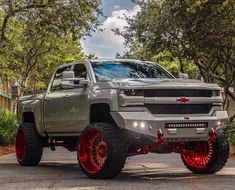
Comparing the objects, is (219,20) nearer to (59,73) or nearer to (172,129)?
(59,73)

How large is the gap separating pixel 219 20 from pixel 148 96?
1728cm

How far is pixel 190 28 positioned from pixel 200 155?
1602 cm

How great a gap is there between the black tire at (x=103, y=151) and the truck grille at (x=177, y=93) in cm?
80

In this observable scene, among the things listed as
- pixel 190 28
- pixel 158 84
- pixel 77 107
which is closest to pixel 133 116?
pixel 158 84

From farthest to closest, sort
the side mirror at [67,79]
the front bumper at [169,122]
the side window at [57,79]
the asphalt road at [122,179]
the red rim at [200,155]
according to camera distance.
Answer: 1. the side window at [57,79]
2. the red rim at [200,155]
3. the side mirror at [67,79]
4. the front bumper at [169,122]
5. the asphalt road at [122,179]

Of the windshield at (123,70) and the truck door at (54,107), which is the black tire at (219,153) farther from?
the truck door at (54,107)

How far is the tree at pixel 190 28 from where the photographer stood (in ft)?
80.2

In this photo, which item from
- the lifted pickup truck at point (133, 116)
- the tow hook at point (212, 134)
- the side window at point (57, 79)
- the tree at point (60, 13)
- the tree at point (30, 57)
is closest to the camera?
the lifted pickup truck at point (133, 116)

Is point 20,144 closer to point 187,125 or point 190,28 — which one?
point 187,125

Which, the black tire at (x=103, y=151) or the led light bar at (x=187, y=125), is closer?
the black tire at (x=103, y=151)

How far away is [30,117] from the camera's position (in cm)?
1337

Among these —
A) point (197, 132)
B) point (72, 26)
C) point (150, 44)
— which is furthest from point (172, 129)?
point (150, 44)

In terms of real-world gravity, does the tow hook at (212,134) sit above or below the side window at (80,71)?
below

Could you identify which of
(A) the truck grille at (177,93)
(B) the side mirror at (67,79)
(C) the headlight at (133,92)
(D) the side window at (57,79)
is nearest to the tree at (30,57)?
(D) the side window at (57,79)
